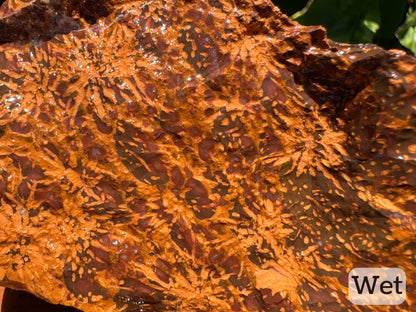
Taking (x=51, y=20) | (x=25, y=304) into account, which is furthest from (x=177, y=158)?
(x=25, y=304)

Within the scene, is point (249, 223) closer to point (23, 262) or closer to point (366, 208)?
point (366, 208)

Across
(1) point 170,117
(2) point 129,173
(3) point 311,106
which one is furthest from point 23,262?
(3) point 311,106

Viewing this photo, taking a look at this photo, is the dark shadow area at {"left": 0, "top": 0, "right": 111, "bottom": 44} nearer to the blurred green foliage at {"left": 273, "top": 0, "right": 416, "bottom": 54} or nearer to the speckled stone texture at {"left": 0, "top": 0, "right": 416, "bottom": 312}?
the speckled stone texture at {"left": 0, "top": 0, "right": 416, "bottom": 312}

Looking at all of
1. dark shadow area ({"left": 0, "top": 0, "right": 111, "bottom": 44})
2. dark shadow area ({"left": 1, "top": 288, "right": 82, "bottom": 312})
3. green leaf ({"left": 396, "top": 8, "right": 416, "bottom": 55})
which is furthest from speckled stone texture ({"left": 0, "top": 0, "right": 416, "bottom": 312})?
green leaf ({"left": 396, "top": 8, "right": 416, "bottom": 55})

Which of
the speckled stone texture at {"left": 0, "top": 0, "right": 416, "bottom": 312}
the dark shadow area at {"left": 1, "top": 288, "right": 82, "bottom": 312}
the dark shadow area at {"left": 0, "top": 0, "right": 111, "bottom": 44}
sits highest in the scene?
the dark shadow area at {"left": 0, "top": 0, "right": 111, "bottom": 44}

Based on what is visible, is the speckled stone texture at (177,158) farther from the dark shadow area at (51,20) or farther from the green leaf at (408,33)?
the green leaf at (408,33)

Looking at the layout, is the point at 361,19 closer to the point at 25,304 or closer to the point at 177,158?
the point at 177,158
